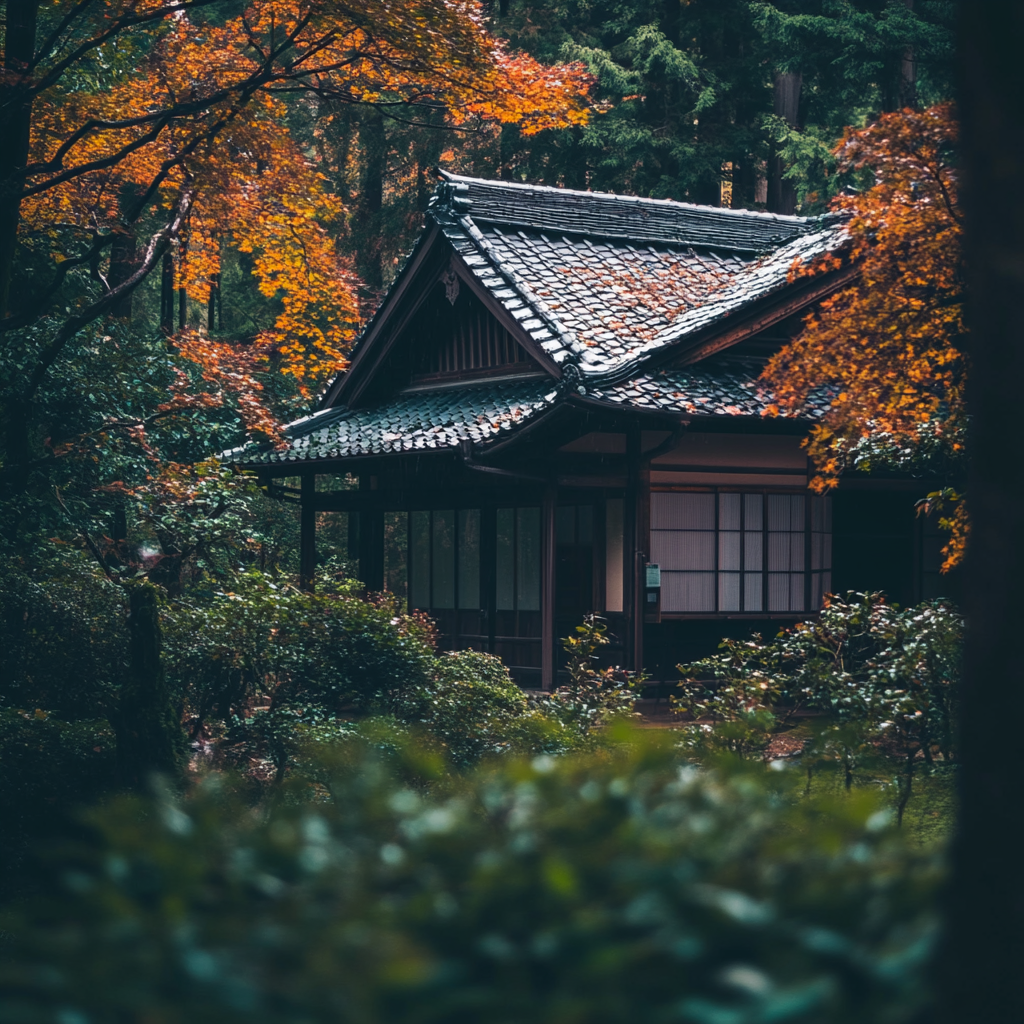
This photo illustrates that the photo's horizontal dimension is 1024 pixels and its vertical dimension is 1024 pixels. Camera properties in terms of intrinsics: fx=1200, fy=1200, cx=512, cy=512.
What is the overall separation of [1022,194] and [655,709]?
38.1 feet

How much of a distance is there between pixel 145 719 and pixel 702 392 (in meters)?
7.18

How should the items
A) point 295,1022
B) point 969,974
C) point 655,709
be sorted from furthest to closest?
point 655,709 < point 969,974 < point 295,1022

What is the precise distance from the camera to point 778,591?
14148 millimetres

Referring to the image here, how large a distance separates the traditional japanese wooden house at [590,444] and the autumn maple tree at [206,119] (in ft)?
6.15

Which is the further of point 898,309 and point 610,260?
point 610,260

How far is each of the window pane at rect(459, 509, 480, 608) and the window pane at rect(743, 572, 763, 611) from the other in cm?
361

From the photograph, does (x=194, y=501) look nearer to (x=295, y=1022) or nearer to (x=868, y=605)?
(x=868, y=605)

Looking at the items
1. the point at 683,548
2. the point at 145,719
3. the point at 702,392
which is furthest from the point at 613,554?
the point at 145,719

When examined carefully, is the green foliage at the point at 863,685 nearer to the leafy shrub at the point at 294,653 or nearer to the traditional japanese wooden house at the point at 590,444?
the leafy shrub at the point at 294,653

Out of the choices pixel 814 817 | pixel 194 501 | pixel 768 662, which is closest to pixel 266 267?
pixel 194 501

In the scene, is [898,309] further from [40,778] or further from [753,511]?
[753,511]

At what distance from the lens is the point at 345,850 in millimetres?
2168

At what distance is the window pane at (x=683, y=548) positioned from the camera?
13.5 m

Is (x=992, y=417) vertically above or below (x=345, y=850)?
above
